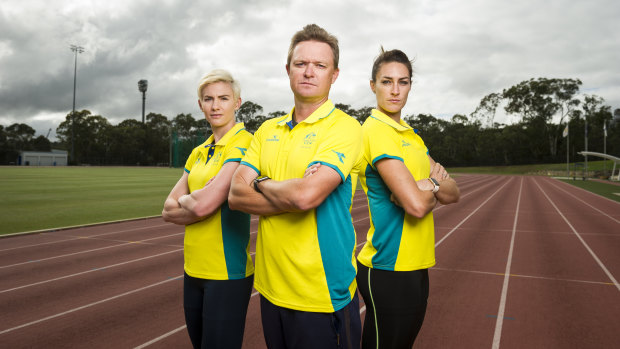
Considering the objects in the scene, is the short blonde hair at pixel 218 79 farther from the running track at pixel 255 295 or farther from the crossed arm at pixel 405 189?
the running track at pixel 255 295

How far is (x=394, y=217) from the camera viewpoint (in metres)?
2.12

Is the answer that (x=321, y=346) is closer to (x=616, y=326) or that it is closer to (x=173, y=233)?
(x=616, y=326)

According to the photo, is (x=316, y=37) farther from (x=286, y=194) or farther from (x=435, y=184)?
(x=435, y=184)

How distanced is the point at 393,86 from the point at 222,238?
1385mm

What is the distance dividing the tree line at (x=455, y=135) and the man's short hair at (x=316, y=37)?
220ft

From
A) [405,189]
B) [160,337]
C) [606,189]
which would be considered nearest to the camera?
[405,189]

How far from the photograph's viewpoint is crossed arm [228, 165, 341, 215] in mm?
1613

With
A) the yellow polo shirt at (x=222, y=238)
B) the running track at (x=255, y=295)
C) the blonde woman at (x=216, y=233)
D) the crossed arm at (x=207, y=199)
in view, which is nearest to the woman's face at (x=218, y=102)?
the blonde woman at (x=216, y=233)

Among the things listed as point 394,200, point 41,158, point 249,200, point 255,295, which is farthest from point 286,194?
point 41,158

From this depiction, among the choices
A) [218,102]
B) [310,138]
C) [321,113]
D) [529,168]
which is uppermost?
[529,168]

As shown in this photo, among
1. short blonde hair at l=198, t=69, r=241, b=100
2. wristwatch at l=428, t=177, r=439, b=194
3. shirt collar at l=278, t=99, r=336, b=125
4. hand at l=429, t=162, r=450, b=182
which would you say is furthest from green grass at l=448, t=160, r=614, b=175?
shirt collar at l=278, t=99, r=336, b=125

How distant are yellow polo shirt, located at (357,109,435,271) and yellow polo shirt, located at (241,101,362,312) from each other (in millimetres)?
269

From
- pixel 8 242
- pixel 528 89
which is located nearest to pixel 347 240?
pixel 8 242

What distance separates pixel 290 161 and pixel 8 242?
1007 centimetres
